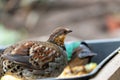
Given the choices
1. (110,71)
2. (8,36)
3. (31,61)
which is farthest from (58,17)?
(110,71)

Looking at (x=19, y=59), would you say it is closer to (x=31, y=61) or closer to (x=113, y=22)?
(x=31, y=61)

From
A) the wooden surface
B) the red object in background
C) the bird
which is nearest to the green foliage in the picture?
the red object in background

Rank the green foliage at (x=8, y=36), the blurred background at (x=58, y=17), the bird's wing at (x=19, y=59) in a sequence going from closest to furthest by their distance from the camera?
the bird's wing at (x=19, y=59), the green foliage at (x=8, y=36), the blurred background at (x=58, y=17)

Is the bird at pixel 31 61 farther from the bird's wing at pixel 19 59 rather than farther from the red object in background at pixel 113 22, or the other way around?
the red object in background at pixel 113 22

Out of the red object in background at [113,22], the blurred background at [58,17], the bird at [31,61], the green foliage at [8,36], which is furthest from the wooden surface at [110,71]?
the red object in background at [113,22]

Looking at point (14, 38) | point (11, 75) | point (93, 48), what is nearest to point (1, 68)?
point (11, 75)
